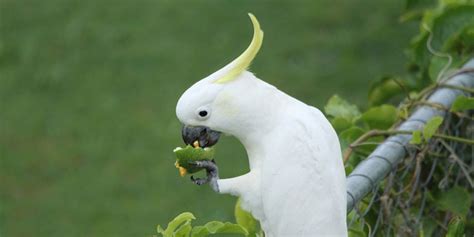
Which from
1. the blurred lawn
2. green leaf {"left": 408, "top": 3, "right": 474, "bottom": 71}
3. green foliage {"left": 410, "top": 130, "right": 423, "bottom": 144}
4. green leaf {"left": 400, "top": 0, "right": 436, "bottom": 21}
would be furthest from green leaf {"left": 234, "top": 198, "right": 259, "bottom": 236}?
the blurred lawn

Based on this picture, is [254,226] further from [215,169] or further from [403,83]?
[403,83]

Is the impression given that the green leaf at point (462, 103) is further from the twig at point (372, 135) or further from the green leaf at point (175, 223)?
the green leaf at point (175, 223)

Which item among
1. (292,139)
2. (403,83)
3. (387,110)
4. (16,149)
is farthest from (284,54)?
(292,139)

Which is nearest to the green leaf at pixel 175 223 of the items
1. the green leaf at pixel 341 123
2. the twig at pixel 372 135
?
the twig at pixel 372 135

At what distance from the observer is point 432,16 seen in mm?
2609

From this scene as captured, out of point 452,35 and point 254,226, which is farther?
point 452,35

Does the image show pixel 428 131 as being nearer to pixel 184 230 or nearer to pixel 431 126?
pixel 431 126

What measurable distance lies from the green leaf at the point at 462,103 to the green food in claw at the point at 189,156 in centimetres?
74

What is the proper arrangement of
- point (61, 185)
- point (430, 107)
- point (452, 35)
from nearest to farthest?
point (430, 107) < point (452, 35) < point (61, 185)

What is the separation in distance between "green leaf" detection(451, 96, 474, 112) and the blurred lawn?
1.80 metres

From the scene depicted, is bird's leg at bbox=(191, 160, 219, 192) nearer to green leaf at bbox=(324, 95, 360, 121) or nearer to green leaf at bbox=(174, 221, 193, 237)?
green leaf at bbox=(174, 221, 193, 237)

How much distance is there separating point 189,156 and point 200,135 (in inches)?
1.8

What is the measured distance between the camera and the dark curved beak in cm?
168

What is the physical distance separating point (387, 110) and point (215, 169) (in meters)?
0.72
